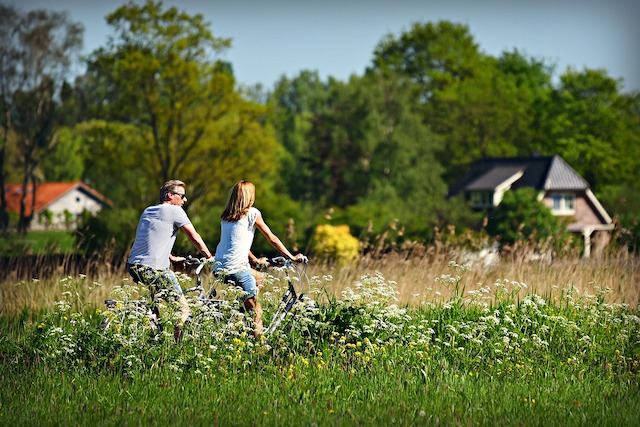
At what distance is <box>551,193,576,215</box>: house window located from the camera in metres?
54.0

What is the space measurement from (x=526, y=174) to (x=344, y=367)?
4785cm

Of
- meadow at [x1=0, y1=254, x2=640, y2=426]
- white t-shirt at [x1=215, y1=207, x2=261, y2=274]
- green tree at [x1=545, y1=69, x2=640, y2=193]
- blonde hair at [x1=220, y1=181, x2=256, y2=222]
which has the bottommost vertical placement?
meadow at [x1=0, y1=254, x2=640, y2=426]

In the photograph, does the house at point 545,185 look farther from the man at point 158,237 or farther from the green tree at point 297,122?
the man at point 158,237

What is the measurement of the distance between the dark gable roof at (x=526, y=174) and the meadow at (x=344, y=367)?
43989 millimetres

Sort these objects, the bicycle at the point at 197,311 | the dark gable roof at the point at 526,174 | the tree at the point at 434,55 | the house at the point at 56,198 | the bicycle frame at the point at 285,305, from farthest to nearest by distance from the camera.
→ 1. the house at the point at 56,198
2. the tree at the point at 434,55
3. the dark gable roof at the point at 526,174
4. the bicycle frame at the point at 285,305
5. the bicycle at the point at 197,311

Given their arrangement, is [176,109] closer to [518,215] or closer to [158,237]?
[518,215]

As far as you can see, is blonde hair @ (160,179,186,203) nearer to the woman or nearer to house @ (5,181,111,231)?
the woman

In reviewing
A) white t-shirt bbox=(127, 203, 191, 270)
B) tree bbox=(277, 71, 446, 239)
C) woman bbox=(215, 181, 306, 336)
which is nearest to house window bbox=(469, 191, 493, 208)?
tree bbox=(277, 71, 446, 239)

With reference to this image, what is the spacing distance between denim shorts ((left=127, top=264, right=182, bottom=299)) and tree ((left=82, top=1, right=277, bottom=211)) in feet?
97.0

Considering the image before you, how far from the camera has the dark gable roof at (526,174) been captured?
5259cm

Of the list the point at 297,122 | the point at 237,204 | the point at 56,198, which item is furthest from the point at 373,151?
the point at 237,204

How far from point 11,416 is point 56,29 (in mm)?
36714

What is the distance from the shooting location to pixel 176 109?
124 ft

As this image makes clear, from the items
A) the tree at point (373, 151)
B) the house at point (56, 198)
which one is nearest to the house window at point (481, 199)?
the tree at point (373, 151)
